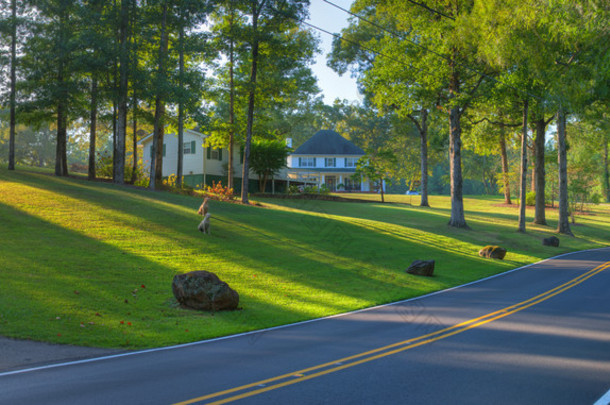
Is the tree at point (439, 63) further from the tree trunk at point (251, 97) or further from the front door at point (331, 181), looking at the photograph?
the front door at point (331, 181)

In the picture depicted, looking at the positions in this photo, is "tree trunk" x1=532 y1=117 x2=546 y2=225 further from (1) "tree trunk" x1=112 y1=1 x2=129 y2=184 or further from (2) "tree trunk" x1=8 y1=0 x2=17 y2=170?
(2) "tree trunk" x1=8 y1=0 x2=17 y2=170

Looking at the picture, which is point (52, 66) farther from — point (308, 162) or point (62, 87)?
point (308, 162)

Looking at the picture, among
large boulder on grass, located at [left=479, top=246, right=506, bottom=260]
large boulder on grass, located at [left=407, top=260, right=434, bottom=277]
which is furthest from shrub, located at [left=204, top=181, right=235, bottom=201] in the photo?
large boulder on grass, located at [left=407, top=260, right=434, bottom=277]

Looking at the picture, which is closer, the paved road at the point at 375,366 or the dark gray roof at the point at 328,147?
the paved road at the point at 375,366

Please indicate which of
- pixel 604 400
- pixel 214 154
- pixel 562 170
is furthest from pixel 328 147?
pixel 604 400

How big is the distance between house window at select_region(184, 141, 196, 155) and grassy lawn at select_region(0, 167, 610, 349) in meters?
17.3

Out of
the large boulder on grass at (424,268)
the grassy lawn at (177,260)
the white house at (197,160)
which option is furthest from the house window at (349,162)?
the large boulder on grass at (424,268)

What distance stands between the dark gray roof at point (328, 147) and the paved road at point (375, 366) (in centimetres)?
6145

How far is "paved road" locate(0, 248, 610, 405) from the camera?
6172 mm

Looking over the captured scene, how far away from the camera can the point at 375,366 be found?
24.4 feet

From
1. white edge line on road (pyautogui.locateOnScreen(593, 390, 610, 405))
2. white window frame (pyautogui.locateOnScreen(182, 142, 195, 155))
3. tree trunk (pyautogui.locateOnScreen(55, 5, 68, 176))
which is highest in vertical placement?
tree trunk (pyautogui.locateOnScreen(55, 5, 68, 176))

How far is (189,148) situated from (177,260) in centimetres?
3282

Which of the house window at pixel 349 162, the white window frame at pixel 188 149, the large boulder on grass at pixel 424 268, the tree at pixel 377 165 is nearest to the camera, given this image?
the large boulder on grass at pixel 424 268

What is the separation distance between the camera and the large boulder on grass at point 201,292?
11594 millimetres
